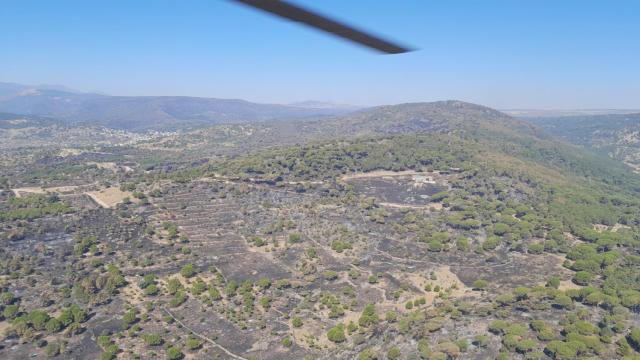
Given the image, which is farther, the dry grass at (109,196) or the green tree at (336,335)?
the dry grass at (109,196)

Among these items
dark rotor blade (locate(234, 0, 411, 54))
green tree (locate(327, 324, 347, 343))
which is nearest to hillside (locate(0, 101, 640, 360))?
green tree (locate(327, 324, 347, 343))

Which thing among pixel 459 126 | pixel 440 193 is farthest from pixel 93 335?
pixel 459 126

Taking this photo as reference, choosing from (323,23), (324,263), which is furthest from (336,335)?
(323,23)

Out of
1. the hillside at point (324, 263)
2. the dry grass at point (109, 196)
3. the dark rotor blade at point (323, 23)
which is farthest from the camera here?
the dry grass at point (109, 196)

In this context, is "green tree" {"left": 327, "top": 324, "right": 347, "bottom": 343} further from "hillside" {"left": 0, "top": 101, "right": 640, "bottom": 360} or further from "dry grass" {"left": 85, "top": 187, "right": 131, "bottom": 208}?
"dry grass" {"left": 85, "top": 187, "right": 131, "bottom": 208}

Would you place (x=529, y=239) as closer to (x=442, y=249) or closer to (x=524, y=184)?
(x=442, y=249)

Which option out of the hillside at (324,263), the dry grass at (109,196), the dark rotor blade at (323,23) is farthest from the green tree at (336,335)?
the dry grass at (109,196)

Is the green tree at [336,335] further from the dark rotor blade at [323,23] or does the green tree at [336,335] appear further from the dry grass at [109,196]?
the dry grass at [109,196]

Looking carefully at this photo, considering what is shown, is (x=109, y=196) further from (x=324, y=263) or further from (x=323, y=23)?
(x=323, y=23)

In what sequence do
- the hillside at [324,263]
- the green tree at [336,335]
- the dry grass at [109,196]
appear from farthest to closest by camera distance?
the dry grass at [109,196]
the green tree at [336,335]
the hillside at [324,263]
